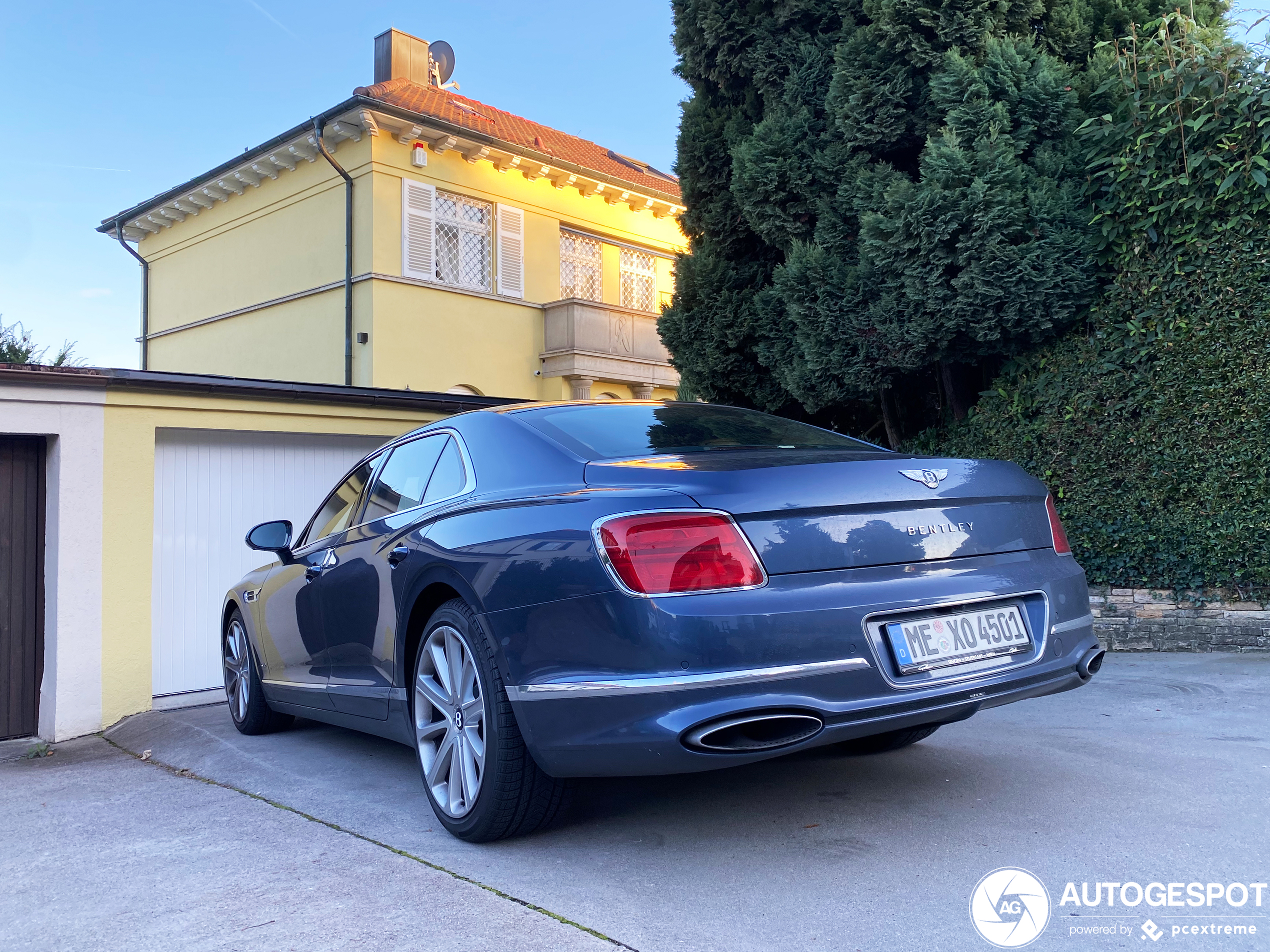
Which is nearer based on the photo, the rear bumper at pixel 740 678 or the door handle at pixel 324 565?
the rear bumper at pixel 740 678

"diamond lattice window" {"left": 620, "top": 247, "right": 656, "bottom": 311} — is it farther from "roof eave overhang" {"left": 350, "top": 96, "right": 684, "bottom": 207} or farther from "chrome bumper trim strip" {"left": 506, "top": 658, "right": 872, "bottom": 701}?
"chrome bumper trim strip" {"left": 506, "top": 658, "right": 872, "bottom": 701}

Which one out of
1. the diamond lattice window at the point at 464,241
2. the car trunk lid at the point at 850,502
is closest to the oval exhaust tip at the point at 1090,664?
the car trunk lid at the point at 850,502

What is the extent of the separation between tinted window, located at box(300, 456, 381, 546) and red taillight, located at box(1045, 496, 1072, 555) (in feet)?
9.73

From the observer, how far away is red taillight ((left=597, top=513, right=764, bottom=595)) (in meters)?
2.87

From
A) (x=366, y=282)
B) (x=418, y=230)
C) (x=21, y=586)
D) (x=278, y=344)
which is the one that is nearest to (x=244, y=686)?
(x=21, y=586)

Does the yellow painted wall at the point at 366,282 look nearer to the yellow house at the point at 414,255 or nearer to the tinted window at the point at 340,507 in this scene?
the yellow house at the point at 414,255

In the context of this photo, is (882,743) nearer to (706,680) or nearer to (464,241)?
(706,680)

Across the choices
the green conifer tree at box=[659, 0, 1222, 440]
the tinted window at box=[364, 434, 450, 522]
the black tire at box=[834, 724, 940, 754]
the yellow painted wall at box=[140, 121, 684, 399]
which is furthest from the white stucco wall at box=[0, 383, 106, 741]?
the yellow painted wall at box=[140, 121, 684, 399]

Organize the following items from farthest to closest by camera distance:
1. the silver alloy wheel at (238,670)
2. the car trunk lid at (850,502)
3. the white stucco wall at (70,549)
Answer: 1. the white stucco wall at (70,549)
2. the silver alloy wheel at (238,670)
3. the car trunk lid at (850,502)

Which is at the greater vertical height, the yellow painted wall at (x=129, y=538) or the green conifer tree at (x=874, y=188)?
the green conifer tree at (x=874, y=188)

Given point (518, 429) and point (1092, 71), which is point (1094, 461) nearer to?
point (1092, 71)

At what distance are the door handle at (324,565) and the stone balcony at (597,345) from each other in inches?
506

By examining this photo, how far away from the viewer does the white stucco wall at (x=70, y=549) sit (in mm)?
6367

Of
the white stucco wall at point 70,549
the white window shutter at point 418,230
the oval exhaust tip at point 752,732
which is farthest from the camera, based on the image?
the white window shutter at point 418,230
